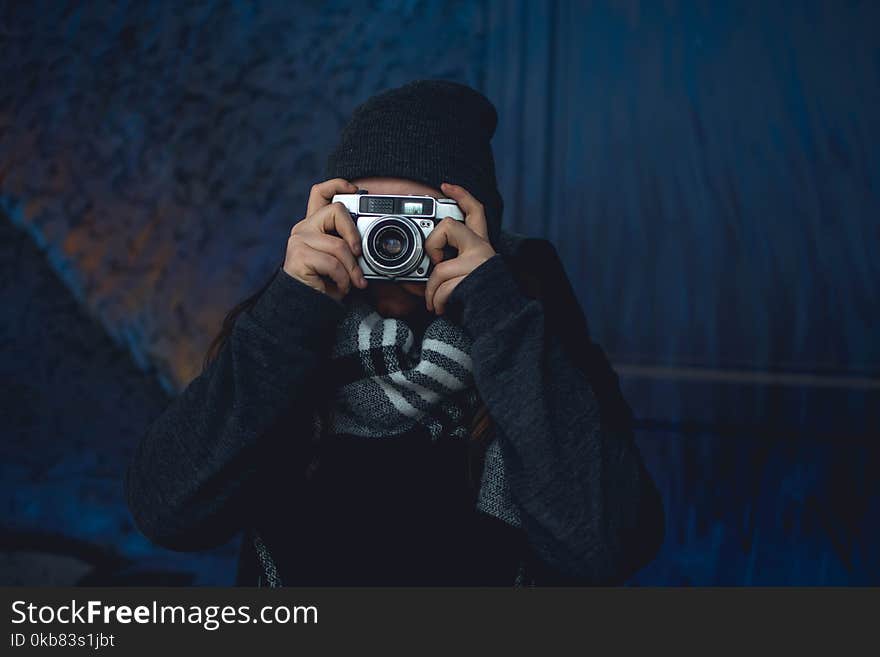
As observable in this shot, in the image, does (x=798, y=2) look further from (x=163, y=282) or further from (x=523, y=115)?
(x=163, y=282)

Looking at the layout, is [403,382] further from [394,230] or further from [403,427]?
[394,230]

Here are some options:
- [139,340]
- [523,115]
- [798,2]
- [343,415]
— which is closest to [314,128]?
[523,115]

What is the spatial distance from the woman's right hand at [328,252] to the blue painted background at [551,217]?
0.64 m

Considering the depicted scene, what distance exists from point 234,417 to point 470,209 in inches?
13.0

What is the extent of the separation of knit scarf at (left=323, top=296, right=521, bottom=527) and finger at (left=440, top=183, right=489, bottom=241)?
11cm

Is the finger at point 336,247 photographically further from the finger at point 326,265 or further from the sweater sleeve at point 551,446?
the sweater sleeve at point 551,446

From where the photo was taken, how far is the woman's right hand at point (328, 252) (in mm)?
648

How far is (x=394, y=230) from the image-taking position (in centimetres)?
67

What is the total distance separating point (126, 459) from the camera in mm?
1368

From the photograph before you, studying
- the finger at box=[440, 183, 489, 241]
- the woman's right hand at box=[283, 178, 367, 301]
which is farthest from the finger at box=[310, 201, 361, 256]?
the finger at box=[440, 183, 489, 241]

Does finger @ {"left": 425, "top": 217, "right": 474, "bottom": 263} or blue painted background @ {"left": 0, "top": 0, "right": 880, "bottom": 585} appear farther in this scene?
blue painted background @ {"left": 0, "top": 0, "right": 880, "bottom": 585}

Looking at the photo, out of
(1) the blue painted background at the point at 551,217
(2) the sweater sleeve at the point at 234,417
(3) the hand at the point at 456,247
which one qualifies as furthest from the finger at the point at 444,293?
(1) the blue painted background at the point at 551,217

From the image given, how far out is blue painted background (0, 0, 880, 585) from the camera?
113 cm

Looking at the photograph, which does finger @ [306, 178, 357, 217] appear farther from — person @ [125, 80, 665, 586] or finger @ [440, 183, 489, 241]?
finger @ [440, 183, 489, 241]
